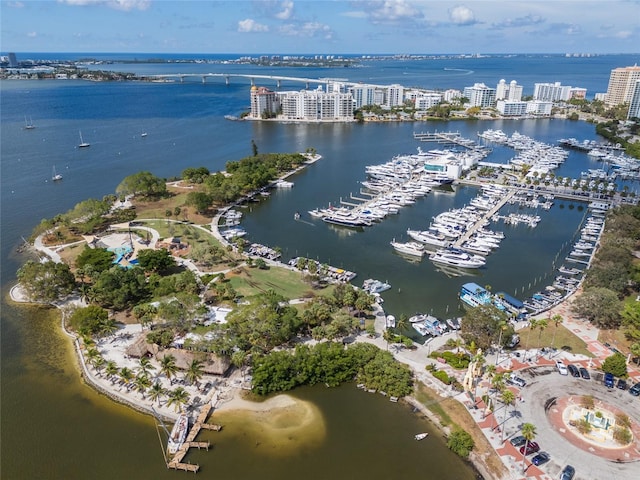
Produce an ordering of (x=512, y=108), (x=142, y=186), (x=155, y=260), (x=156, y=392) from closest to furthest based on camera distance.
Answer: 1. (x=156, y=392)
2. (x=155, y=260)
3. (x=142, y=186)
4. (x=512, y=108)

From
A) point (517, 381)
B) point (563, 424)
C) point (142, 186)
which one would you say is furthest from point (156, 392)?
point (142, 186)

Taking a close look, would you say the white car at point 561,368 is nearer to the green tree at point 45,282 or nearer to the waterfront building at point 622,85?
the green tree at point 45,282

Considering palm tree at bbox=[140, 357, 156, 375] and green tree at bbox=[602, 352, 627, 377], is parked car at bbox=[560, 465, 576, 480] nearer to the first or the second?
green tree at bbox=[602, 352, 627, 377]

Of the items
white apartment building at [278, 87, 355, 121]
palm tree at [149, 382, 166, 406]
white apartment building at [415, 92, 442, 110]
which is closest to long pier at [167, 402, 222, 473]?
palm tree at [149, 382, 166, 406]

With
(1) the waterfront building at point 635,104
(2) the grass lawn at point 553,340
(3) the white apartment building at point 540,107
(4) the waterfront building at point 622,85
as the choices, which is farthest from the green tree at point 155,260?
(4) the waterfront building at point 622,85

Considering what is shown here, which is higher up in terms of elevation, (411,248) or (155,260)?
(155,260)

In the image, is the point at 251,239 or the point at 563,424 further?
the point at 251,239

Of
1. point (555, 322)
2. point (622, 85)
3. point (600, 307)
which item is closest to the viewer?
point (555, 322)

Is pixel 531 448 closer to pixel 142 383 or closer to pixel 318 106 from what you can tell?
pixel 142 383
